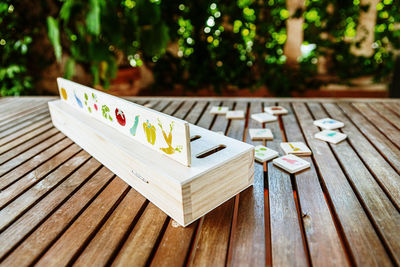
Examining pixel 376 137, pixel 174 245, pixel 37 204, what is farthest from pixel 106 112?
pixel 376 137

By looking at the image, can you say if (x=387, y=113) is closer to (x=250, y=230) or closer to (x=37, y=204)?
(x=250, y=230)

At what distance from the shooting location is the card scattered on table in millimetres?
1229

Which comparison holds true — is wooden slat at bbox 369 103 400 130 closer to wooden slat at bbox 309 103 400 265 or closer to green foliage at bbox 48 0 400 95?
wooden slat at bbox 309 103 400 265

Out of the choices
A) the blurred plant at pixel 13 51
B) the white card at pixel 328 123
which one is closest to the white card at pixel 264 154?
the white card at pixel 328 123

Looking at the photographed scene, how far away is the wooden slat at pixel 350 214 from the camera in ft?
2.56

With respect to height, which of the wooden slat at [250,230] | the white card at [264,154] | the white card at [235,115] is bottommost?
the wooden slat at [250,230]

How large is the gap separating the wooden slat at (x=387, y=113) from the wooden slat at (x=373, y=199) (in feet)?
1.80

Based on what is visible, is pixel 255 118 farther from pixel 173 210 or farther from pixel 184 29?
pixel 184 29

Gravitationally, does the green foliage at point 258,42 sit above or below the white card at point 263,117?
above

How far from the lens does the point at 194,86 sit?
166 inches

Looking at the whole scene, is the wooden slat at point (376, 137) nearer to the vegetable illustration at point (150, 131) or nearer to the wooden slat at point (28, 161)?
the vegetable illustration at point (150, 131)

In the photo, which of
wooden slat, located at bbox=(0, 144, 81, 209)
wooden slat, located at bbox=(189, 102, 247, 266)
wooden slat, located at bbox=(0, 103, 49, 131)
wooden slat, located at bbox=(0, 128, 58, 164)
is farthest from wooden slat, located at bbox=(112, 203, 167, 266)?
wooden slat, located at bbox=(0, 103, 49, 131)

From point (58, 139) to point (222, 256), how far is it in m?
1.34

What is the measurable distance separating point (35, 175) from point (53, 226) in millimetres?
→ 450
